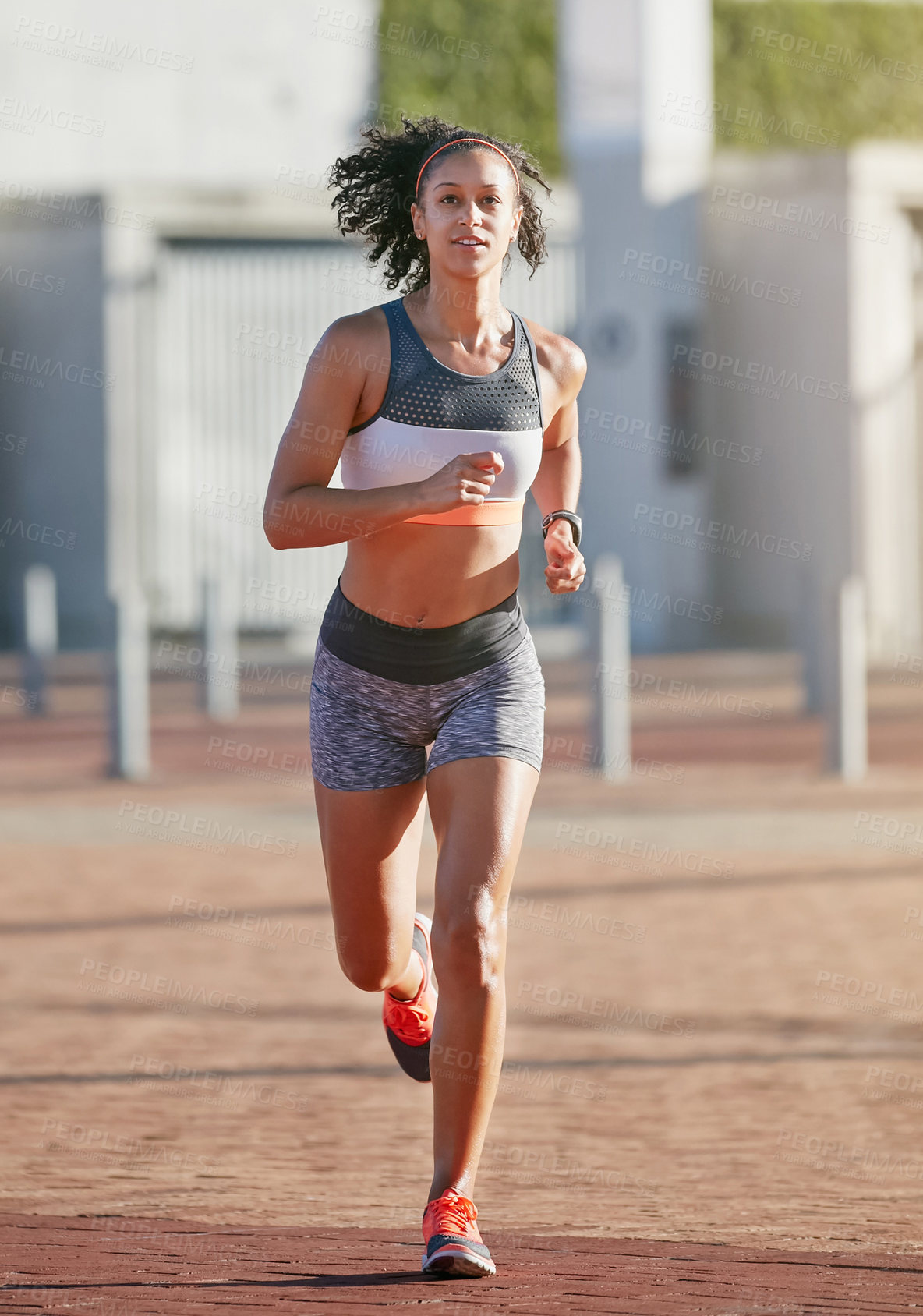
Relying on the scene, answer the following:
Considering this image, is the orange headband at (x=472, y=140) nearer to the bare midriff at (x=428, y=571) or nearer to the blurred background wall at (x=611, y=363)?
the bare midriff at (x=428, y=571)

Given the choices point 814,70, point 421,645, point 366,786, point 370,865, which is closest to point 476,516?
point 421,645

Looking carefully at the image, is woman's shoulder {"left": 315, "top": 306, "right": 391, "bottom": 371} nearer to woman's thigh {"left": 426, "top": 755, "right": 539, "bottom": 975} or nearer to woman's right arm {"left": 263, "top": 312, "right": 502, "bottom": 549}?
woman's right arm {"left": 263, "top": 312, "right": 502, "bottom": 549}

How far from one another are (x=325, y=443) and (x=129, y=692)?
8476 millimetres

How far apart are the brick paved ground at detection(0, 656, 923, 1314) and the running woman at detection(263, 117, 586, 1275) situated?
1.84ft

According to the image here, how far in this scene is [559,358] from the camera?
161 inches

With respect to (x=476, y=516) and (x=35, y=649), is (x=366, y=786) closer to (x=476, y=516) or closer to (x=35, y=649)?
(x=476, y=516)

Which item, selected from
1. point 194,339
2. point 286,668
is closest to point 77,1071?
point 286,668

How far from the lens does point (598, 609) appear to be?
38.4 feet

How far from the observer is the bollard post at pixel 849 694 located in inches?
462

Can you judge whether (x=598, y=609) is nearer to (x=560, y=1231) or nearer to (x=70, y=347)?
(x=560, y=1231)

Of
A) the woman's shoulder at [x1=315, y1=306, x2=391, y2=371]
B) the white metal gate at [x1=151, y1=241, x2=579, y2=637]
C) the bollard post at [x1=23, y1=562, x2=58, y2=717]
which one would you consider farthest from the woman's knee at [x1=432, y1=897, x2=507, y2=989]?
the white metal gate at [x1=151, y1=241, x2=579, y2=637]

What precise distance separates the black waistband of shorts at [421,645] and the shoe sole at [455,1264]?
1.16 meters

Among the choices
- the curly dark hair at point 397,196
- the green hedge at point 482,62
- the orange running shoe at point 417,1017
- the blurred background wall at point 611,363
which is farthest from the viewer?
the green hedge at point 482,62

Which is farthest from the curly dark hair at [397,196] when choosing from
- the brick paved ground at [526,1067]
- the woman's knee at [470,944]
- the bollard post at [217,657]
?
the bollard post at [217,657]
